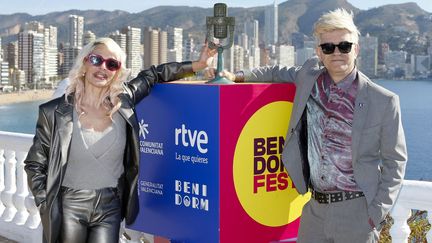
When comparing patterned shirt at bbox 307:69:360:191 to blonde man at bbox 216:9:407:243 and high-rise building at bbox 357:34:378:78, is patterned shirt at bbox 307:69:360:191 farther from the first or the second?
high-rise building at bbox 357:34:378:78

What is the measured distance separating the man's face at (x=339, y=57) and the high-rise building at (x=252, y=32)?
5838 inches

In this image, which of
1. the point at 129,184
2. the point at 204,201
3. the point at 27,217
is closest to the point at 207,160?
the point at 204,201

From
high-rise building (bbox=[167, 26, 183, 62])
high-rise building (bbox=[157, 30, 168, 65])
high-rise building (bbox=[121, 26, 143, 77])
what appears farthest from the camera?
high-rise building (bbox=[167, 26, 183, 62])

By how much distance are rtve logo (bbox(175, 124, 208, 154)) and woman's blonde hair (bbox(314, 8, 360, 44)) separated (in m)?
0.72

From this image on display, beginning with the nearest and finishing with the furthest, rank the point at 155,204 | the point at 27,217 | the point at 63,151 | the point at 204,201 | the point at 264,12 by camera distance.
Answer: the point at 63,151 → the point at 204,201 → the point at 155,204 → the point at 27,217 → the point at 264,12

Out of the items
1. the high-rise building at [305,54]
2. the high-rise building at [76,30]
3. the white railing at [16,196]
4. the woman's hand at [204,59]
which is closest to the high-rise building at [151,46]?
the high-rise building at [76,30]

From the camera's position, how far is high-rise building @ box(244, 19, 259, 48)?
154025 mm

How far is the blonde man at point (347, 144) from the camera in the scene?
2.65m

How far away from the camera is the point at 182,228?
10.7 feet

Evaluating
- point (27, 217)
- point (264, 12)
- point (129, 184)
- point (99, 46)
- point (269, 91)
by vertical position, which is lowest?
point (27, 217)

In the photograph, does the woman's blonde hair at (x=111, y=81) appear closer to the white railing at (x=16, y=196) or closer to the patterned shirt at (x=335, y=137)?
the patterned shirt at (x=335, y=137)

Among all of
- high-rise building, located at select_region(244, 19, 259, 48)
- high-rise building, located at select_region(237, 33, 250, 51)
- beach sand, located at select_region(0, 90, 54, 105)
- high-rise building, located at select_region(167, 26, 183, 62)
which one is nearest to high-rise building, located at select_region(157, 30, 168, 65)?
high-rise building, located at select_region(167, 26, 183, 62)

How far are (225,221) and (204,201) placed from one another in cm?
14

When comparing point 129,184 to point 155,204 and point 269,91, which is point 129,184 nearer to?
point 155,204
